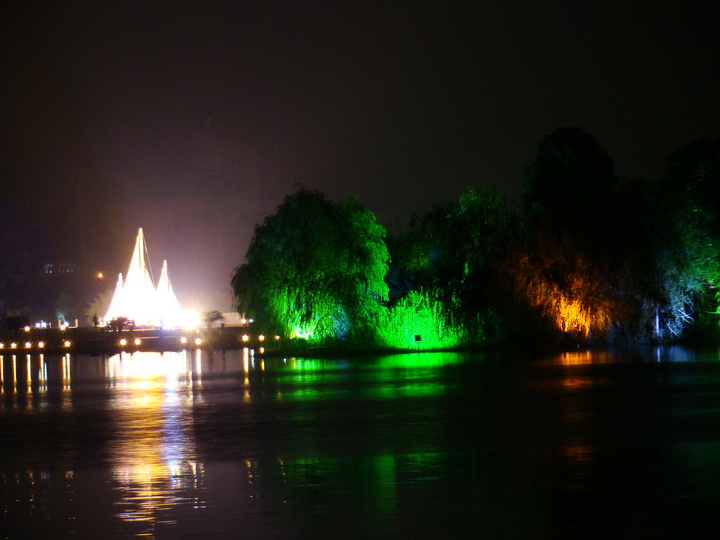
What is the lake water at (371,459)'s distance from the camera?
9289mm

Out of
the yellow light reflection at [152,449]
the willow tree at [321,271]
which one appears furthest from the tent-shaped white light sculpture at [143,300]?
the yellow light reflection at [152,449]

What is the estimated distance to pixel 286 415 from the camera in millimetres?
18453

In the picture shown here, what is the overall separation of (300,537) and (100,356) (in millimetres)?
→ 41754

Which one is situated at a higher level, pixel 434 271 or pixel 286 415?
pixel 434 271

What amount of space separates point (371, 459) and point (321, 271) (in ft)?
110

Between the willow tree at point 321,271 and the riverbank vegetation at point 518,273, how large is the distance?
0.20 ft

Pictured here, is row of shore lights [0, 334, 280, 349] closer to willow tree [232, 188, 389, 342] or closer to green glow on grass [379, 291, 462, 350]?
willow tree [232, 188, 389, 342]

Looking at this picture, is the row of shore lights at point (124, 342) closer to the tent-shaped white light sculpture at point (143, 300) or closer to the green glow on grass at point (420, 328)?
the green glow on grass at point (420, 328)

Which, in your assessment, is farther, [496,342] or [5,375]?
[496,342]

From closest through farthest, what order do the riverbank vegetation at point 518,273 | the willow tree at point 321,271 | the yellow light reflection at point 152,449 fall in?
1. the yellow light reflection at point 152,449
2. the riverbank vegetation at point 518,273
3. the willow tree at point 321,271

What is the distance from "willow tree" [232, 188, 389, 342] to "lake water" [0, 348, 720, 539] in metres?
19.7

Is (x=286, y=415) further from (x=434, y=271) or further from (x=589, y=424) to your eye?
(x=434, y=271)

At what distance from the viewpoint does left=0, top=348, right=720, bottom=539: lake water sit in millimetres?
9289

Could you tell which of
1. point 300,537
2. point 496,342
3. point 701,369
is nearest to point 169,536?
point 300,537
